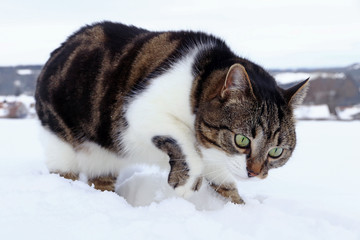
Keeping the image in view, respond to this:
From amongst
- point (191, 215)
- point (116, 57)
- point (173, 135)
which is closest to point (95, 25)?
point (116, 57)

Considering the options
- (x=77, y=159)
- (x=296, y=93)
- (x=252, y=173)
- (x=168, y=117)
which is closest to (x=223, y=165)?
(x=252, y=173)

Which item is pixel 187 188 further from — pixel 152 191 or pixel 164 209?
pixel 152 191

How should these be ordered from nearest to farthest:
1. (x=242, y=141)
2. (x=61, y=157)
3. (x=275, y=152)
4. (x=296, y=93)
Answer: (x=242, y=141), (x=275, y=152), (x=296, y=93), (x=61, y=157)

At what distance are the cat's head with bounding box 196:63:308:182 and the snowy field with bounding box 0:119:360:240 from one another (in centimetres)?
29

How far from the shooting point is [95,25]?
3.01 m

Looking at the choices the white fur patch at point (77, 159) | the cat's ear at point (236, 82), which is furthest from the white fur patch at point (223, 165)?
the white fur patch at point (77, 159)

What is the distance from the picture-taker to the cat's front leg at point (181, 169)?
2.13 metres

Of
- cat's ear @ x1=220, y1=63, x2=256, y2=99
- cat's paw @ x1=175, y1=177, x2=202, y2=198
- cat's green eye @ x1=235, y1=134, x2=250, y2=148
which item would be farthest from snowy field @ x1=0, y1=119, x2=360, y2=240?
cat's ear @ x1=220, y1=63, x2=256, y2=99

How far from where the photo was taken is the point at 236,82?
206cm

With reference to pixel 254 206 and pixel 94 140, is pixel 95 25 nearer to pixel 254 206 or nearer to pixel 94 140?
pixel 94 140

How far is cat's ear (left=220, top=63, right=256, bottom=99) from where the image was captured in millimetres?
2006

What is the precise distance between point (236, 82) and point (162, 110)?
0.49 m

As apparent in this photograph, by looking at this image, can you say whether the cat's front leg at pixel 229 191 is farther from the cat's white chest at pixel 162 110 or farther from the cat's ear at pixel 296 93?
the cat's ear at pixel 296 93

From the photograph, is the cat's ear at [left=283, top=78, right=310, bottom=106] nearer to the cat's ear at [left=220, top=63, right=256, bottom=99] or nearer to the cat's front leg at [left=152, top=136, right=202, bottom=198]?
the cat's ear at [left=220, top=63, right=256, bottom=99]
